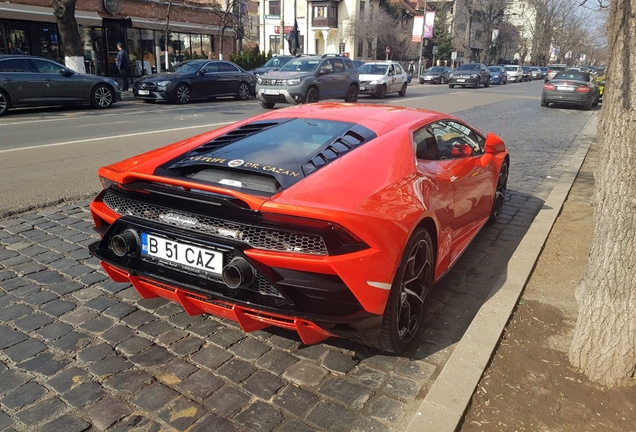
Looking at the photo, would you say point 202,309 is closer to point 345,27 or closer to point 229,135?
point 229,135

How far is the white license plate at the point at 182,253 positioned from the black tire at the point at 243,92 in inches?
732

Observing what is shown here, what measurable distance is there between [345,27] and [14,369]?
219 ft

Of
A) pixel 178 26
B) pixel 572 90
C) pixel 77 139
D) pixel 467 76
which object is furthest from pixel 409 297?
pixel 467 76

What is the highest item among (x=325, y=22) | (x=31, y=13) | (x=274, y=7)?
(x=274, y=7)

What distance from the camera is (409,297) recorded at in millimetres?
3197

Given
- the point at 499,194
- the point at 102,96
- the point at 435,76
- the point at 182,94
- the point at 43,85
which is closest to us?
the point at 499,194

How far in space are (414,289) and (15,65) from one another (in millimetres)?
14750

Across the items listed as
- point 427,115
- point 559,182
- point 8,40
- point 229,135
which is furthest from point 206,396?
point 8,40

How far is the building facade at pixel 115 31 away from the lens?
24.0 metres

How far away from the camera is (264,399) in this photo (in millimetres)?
2760

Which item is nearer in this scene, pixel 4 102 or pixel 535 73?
pixel 4 102

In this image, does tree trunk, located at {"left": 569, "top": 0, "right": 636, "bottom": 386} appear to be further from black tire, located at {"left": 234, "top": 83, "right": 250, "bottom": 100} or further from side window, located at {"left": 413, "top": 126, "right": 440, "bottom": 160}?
black tire, located at {"left": 234, "top": 83, "right": 250, "bottom": 100}

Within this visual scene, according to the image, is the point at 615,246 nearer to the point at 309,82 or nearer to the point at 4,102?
the point at 4,102

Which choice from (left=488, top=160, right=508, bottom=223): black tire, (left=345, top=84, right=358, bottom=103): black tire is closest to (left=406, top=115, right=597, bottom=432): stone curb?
(left=488, top=160, right=508, bottom=223): black tire
